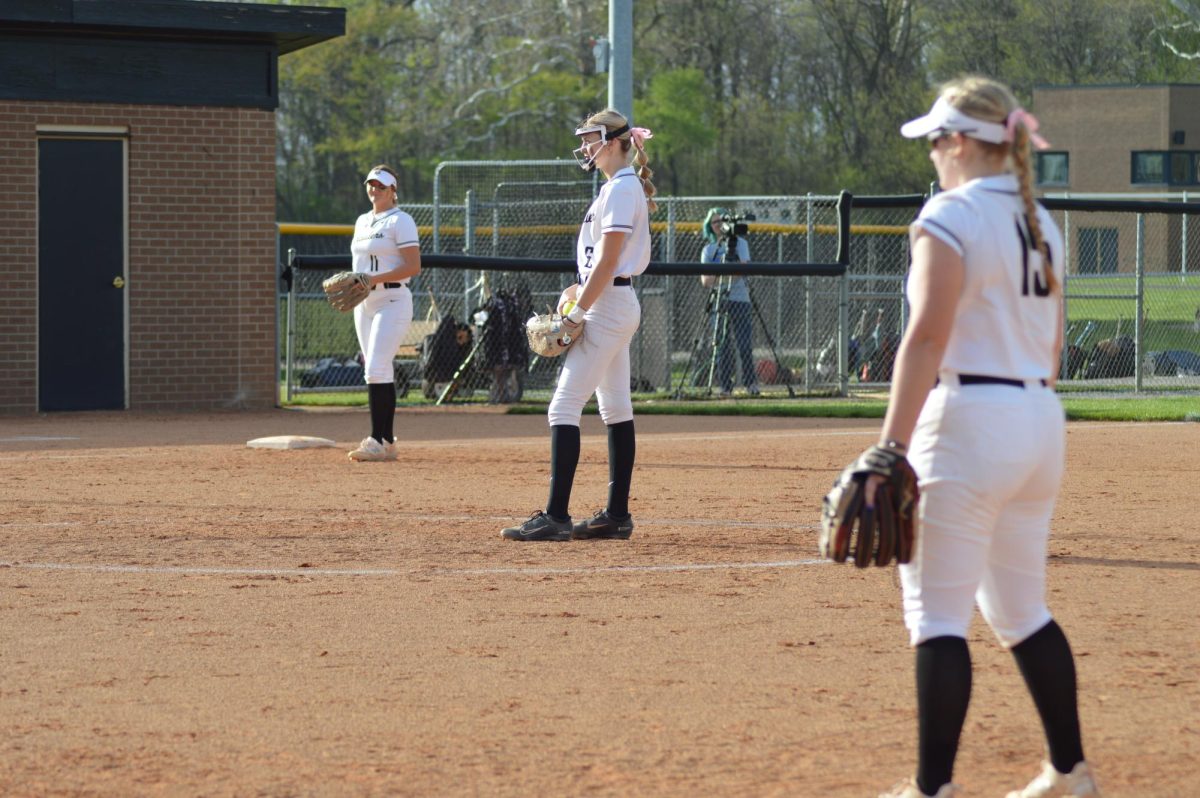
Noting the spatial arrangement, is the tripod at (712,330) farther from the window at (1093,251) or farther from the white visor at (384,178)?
the window at (1093,251)

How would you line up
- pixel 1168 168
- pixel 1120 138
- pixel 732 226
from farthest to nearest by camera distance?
pixel 1168 168
pixel 1120 138
pixel 732 226

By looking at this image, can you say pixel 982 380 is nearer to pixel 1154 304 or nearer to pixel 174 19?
pixel 174 19

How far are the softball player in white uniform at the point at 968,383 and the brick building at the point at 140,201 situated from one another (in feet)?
46.2

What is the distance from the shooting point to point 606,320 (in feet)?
27.4

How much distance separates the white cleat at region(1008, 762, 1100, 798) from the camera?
13.6 feet

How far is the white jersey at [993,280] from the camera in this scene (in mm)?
3881

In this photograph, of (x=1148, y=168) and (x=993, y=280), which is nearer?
(x=993, y=280)

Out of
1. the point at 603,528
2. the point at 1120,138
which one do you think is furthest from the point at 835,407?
the point at 1120,138

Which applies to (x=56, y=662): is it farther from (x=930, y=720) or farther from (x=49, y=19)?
(x=49, y=19)

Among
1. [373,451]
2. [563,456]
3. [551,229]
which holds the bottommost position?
[373,451]

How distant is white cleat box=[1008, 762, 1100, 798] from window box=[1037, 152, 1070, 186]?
55.1 metres

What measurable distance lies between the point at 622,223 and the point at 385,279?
13.4 feet

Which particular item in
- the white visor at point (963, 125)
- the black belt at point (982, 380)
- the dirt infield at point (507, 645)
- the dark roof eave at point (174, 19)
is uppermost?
the dark roof eave at point (174, 19)

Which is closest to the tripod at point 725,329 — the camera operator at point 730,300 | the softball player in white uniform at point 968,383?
the camera operator at point 730,300
